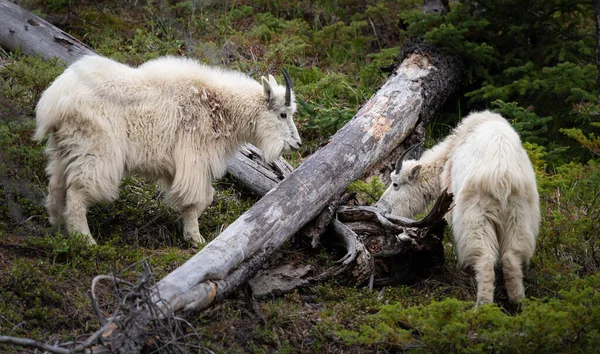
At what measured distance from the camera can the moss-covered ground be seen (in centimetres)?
550

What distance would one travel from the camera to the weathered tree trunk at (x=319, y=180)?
19.4 ft

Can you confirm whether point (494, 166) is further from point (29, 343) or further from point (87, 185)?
point (29, 343)

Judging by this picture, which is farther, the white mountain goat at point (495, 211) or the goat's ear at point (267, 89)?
the goat's ear at point (267, 89)

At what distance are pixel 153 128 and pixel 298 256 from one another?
2.13 metres

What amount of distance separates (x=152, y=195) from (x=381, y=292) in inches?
131

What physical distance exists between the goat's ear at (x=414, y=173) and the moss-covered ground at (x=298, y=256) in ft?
1.58

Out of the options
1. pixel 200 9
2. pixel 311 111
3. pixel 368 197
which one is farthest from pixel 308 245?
pixel 200 9

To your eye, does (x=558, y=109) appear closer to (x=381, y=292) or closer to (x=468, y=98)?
(x=468, y=98)

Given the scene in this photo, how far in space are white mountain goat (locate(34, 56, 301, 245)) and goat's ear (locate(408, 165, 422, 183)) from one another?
1.47 metres

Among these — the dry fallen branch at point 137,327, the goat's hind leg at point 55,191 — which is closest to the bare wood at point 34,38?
the goat's hind leg at point 55,191

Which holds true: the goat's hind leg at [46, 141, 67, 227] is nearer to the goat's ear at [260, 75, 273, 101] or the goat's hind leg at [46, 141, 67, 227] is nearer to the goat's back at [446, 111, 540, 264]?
the goat's ear at [260, 75, 273, 101]

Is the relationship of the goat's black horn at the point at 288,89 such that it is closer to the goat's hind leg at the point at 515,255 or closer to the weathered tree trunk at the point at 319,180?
the weathered tree trunk at the point at 319,180

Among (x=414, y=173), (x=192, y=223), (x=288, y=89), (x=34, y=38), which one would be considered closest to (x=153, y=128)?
(x=192, y=223)

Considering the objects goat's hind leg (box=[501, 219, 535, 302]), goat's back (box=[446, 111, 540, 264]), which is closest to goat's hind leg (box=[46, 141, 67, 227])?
goat's back (box=[446, 111, 540, 264])
